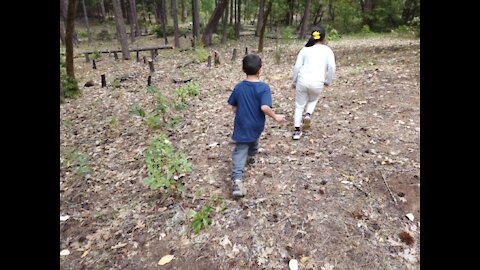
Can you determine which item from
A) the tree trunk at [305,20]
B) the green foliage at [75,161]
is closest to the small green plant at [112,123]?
the green foliage at [75,161]

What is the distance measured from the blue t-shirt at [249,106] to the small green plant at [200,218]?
1.03 meters

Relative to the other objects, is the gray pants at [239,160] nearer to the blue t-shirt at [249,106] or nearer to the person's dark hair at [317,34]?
the blue t-shirt at [249,106]

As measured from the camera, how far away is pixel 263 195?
3916 millimetres

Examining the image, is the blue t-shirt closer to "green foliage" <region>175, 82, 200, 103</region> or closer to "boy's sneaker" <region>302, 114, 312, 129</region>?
"boy's sneaker" <region>302, 114, 312, 129</region>

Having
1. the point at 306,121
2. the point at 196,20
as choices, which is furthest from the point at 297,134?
the point at 196,20

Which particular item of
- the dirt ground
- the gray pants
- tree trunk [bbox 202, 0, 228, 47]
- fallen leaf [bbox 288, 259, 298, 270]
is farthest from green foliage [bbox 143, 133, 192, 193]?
tree trunk [bbox 202, 0, 228, 47]

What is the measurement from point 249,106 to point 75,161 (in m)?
3.62

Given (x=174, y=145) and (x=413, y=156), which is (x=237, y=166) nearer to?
(x=174, y=145)

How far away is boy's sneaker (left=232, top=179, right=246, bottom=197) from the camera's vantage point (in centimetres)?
378

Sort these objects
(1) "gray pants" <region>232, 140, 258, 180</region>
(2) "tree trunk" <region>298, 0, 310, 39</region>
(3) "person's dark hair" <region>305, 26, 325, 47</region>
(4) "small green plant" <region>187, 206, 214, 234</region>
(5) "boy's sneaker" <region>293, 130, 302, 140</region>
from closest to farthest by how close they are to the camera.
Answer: (4) "small green plant" <region>187, 206, 214, 234</region> → (1) "gray pants" <region>232, 140, 258, 180</region> → (3) "person's dark hair" <region>305, 26, 325, 47</region> → (5) "boy's sneaker" <region>293, 130, 302, 140</region> → (2) "tree trunk" <region>298, 0, 310, 39</region>

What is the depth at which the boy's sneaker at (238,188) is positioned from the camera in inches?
149

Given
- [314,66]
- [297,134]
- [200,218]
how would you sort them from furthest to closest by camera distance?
[297,134], [314,66], [200,218]

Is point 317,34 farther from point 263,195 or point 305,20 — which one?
point 305,20

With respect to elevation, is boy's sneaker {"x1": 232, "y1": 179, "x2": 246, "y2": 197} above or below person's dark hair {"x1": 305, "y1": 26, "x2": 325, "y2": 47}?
below
